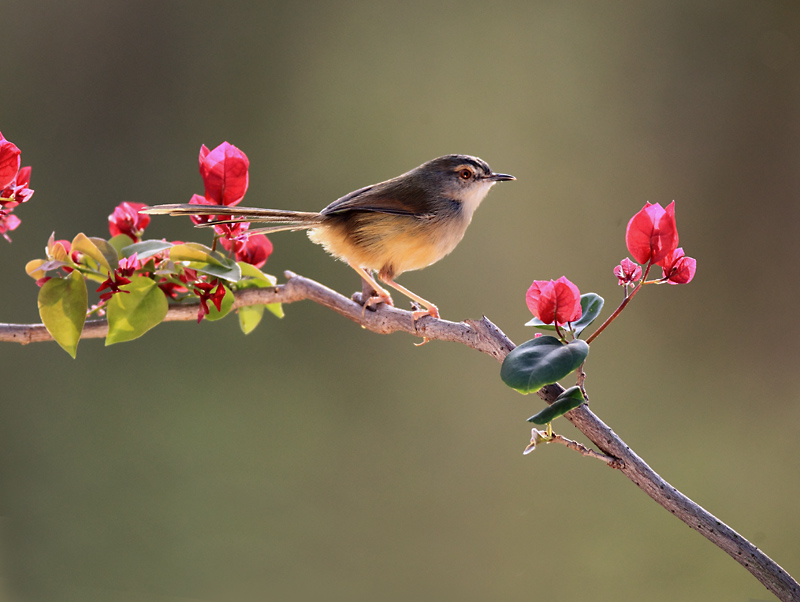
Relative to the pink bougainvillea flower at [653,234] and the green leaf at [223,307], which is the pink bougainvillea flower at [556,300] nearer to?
the pink bougainvillea flower at [653,234]

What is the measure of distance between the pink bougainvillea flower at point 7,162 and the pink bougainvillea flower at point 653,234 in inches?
39.7

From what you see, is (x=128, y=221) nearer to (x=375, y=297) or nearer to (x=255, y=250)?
(x=255, y=250)

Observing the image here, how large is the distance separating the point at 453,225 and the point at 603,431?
35.4 inches

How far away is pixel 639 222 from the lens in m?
1.01

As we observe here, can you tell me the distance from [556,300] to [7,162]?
0.93 m

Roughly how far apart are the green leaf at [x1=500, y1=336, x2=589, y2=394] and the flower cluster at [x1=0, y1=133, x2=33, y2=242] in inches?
33.9

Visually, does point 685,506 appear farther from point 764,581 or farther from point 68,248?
point 68,248

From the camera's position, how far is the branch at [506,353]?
2.97ft

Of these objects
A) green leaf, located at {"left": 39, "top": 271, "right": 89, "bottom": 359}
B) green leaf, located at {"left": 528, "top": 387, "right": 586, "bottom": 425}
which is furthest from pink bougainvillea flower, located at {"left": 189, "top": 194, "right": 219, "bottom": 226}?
green leaf, located at {"left": 528, "top": 387, "right": 586, "bottom": 425}

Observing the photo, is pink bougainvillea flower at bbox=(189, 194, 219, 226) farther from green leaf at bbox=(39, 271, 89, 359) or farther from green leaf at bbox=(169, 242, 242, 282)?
green leaf at bbox=(39, 271, 89, 359)

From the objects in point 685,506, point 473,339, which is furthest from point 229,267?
point 685,506

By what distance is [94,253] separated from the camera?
3.79ft

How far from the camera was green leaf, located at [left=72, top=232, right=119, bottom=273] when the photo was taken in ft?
3.77

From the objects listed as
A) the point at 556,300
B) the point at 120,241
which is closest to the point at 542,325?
the point at 556,300
